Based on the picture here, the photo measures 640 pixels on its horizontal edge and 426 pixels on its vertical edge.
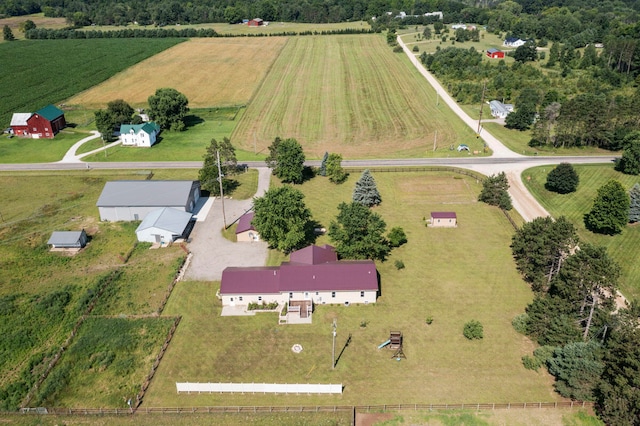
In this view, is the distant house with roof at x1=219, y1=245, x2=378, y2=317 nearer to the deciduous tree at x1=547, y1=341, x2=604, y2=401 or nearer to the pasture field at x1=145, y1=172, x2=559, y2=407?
the pasture field at x1=145, y1=172, x2=559, y2=407

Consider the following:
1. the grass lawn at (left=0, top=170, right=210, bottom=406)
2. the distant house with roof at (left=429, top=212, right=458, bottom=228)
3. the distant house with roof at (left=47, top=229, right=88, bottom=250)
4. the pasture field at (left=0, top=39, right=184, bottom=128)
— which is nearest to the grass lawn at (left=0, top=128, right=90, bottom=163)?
the grass lawn at (left=0, top=170, right=210, bottom=406)

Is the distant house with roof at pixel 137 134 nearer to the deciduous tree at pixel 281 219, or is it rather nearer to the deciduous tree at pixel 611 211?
the deciduous tree at pixel 281 219

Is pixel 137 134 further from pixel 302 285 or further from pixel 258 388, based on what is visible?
pixel 258 388

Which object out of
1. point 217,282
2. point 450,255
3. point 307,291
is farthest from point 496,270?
point 217,282

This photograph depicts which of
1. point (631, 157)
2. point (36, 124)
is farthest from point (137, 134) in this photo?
point (631, 157)

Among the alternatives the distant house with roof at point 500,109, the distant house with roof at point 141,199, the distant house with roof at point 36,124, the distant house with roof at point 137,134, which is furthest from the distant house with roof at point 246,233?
the distant house with roof at point 500,109
